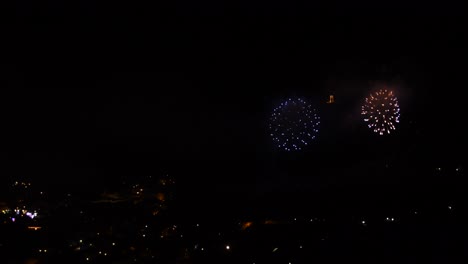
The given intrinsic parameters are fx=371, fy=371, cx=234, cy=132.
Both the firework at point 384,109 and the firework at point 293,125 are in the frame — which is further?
the firework at point 293,125

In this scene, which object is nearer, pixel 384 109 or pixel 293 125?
pixel 384 109

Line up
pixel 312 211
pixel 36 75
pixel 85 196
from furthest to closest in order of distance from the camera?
pixel 36 75, pixel 85 196, pixel 312 211

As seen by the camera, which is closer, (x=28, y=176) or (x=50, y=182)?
(x=50, y=182)

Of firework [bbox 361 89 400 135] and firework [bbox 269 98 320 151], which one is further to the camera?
firework [bbox 269 98 320 151]

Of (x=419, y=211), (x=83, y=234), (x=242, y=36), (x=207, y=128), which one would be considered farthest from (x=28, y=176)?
(x=419, y=211)

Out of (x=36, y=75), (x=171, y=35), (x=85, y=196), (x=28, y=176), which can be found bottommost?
(x=85, y=196)

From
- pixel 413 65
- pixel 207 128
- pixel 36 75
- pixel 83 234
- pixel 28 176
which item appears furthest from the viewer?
pixel 207 128

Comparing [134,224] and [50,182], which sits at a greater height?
[50,182]

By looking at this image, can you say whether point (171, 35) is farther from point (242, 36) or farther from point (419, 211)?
point (419, 211)
